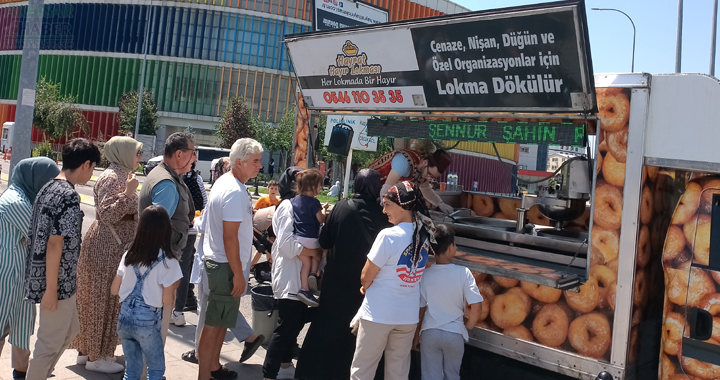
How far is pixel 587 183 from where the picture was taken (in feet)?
14.4

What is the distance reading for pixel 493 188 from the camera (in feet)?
32.3

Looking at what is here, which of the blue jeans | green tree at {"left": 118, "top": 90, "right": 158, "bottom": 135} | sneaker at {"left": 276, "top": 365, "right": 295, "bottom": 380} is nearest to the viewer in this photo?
the blue jeans

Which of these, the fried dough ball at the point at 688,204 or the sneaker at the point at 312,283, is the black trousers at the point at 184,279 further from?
the fried dough ball at the point at 688,204

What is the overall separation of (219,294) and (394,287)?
57.3 inches

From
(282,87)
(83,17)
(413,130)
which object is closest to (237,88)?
(282,87)

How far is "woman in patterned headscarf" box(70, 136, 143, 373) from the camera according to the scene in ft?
Answer: 14.8

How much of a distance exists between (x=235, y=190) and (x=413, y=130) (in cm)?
193

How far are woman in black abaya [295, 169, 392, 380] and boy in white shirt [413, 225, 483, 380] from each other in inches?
20.6

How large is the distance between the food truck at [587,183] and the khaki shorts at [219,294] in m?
1.88

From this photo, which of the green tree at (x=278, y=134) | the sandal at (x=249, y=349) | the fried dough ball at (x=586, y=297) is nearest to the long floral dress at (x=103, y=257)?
the sandal at (x=249, y=349)

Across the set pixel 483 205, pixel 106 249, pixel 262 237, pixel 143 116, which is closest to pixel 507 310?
pixel 106 249

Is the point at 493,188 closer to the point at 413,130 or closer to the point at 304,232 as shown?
the point at 413,130

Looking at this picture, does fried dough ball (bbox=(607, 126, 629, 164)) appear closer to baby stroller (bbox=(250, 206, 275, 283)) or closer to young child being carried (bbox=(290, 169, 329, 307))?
young child being carried (bbox=(290, 169, 329, 307))

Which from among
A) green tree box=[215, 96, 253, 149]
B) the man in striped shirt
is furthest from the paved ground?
green tree box=[215, 96, 253, 149]
